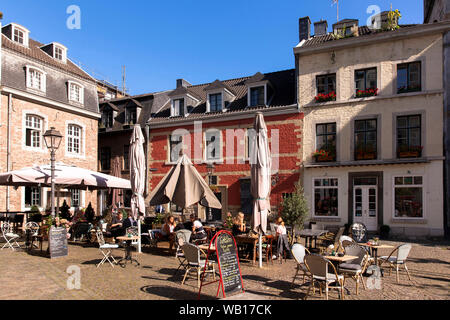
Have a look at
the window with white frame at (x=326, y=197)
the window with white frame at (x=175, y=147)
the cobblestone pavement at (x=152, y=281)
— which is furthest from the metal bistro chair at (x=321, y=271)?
the window with white frame at (x=175, y=147)

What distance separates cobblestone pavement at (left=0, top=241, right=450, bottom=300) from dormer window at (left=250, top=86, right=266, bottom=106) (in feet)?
37.0

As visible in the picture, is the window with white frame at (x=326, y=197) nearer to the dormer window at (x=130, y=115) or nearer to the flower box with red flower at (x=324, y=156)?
the flower box with red flower at (x=324, y=156)

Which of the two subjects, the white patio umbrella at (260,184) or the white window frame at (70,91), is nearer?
the white patio umbrella at (260,184)

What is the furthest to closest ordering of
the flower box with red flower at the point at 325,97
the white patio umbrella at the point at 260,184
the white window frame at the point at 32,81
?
1. the white window frame at the point at 32,81
2. the flower box with red flower at the point at 325,97
3. the white patio umbrella at the point at 260,184

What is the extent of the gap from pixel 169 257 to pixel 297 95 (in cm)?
1150

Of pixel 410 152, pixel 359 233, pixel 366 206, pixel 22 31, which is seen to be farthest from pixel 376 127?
pixel 22 31

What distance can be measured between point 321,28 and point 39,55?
17133 millimetres

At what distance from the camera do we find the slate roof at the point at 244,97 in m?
18.2

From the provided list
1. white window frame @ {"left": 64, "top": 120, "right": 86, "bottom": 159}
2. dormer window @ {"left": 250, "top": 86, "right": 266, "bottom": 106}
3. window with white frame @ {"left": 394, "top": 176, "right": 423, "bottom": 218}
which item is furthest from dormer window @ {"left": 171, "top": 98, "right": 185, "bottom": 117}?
window with white frame @ {"left": 394, "top": 176, "right": 423, "bottom": 218}

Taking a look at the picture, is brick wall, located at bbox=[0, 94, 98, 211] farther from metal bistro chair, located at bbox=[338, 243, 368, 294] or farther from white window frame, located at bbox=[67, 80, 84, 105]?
metal bistro chair, located at bbox=[338, 243, 368, 294]

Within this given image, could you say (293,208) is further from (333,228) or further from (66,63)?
(66,63)

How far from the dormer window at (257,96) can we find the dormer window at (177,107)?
4.93m

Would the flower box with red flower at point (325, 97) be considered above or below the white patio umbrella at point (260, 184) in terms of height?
above
